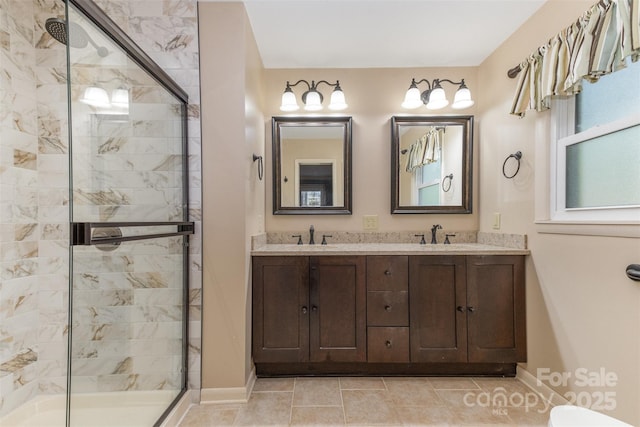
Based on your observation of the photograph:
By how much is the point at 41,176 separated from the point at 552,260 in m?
3.03

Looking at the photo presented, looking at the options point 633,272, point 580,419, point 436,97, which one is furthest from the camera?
point 436,97

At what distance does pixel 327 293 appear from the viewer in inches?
76.7

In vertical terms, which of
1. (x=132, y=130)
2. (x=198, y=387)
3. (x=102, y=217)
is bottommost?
(x=198, y=387)

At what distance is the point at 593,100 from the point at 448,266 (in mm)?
1205

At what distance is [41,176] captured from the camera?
5.55 ft

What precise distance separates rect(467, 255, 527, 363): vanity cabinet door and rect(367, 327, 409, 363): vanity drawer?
1.42 feet

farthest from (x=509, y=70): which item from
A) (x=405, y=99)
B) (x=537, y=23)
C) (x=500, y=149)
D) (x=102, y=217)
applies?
(x=102, y=217)

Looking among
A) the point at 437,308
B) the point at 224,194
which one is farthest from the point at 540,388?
the point at 224,194

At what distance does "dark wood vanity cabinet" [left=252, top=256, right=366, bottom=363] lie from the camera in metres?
1.92

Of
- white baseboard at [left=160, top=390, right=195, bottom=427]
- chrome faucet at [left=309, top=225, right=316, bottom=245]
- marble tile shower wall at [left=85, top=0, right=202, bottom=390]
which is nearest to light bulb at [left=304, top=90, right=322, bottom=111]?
marble tile shower wall at [left=85, top=0, right=202, bottom=390]

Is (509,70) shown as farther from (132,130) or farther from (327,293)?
(132,130)

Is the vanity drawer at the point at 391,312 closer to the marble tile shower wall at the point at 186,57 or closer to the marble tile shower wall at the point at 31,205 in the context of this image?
the marble tile shower wall at the point at 186,57

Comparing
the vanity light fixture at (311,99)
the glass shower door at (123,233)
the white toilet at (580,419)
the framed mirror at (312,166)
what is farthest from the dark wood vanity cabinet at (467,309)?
the glass shower door at (123,233)

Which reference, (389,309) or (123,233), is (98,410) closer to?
(123,233)
